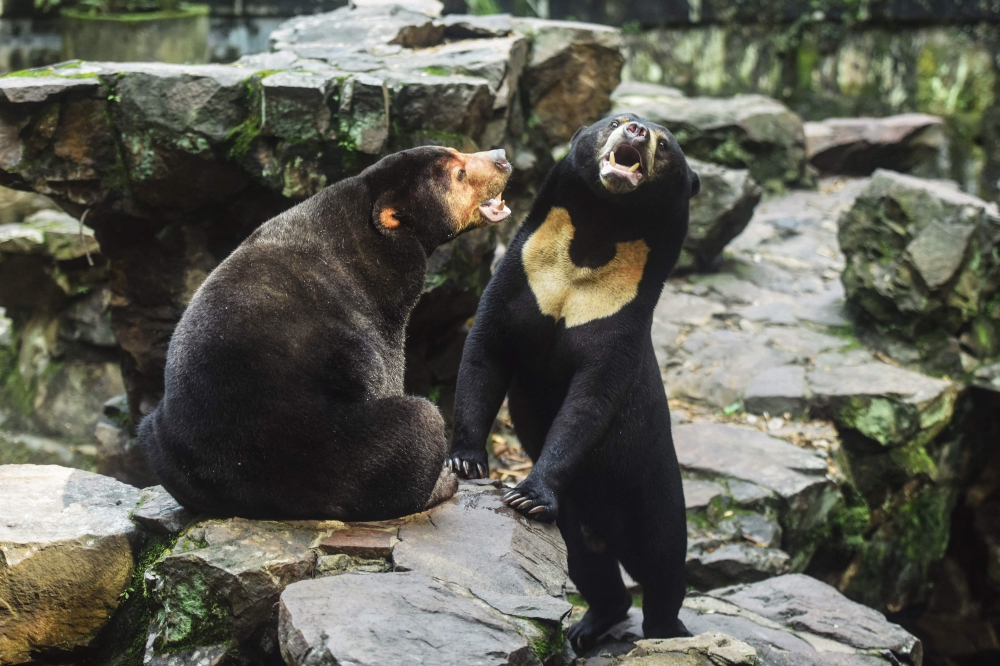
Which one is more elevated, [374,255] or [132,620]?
[374,255]

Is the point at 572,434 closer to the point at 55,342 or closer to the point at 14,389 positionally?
the point at 55,342

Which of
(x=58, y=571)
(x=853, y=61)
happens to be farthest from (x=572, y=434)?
(x=853, y=61)

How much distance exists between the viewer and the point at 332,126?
591 cm

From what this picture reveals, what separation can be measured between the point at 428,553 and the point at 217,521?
794 mm

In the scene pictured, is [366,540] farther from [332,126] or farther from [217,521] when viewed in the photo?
[332,126]

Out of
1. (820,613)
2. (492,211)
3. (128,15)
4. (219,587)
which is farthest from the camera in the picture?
(128,15)

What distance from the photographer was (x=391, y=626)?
3.11 metres

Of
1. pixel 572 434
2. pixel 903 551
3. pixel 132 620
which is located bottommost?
pixel 903 551

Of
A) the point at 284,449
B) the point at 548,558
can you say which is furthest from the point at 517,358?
the point at 284,449

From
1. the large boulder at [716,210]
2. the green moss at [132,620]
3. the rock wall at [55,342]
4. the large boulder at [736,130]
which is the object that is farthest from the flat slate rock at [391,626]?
the large boulder at [736,130]

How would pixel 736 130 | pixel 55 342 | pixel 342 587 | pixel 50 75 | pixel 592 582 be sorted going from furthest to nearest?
pixel 736 130
pixel 55 342
pixel 50 75
pixel 592 582
pixel 342 587

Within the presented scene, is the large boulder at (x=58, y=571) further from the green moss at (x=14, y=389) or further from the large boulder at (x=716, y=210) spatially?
the large boulder at (x=716, y=210)

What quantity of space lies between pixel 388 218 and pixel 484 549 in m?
1.41

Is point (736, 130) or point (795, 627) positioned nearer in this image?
point (795, 627)
